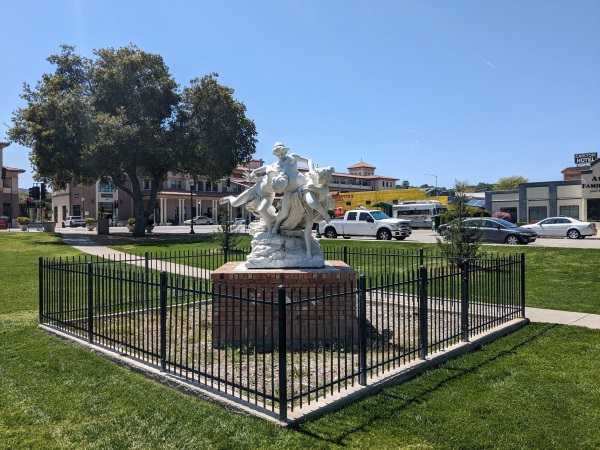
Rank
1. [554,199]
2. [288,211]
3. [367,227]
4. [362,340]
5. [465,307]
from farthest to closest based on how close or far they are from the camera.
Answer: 1. [554,199]
2. [367,227]
3. [288,211]
4. [465,307]
5. [362,340]

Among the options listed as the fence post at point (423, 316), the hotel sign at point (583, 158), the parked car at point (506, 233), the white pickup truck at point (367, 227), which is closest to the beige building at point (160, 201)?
the hotel sign at point (583, 158)

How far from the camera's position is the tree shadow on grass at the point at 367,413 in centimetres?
444

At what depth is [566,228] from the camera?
27750 millimetres

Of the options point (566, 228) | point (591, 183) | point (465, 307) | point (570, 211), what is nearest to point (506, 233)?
point (566, 228)

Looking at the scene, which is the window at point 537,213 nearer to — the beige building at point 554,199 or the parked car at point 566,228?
the beige building at point 554,199

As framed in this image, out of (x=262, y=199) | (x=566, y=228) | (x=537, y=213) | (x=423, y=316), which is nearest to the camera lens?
(x=423, y=316)

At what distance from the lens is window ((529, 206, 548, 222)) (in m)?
41.7

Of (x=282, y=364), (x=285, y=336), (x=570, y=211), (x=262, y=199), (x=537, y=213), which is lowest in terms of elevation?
(x=282, y=364)

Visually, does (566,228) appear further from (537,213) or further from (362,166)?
(362,166)

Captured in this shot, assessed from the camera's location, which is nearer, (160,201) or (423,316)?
(423,316)

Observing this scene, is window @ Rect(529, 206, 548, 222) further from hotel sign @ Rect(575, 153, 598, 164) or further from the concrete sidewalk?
the concrete sidewalk

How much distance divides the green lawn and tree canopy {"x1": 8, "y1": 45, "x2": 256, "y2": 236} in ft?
84.1

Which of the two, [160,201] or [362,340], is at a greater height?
[160,201]

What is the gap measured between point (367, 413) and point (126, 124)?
99.4 feet
